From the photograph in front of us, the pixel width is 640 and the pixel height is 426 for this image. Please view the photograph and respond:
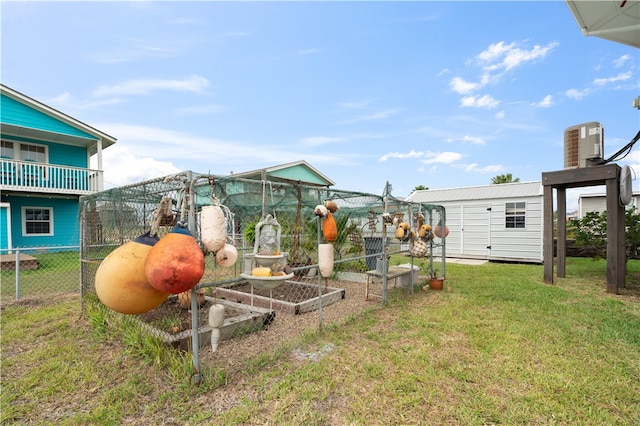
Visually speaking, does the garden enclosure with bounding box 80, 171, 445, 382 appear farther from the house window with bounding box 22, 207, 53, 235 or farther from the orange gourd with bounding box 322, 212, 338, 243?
the house window with bounding box 22, 207, 53, 235

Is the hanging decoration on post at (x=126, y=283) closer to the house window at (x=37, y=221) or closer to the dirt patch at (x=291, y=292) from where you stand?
the dirt patch at (x=291, y=292)

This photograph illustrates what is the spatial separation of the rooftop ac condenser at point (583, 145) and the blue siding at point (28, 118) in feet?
57.3

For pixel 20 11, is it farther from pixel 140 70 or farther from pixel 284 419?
pixel 284 419

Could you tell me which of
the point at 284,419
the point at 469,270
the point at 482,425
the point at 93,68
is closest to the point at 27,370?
the point at 284,419

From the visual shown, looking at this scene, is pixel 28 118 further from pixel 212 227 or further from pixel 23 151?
pixel 212 227

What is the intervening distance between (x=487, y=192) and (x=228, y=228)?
11.6 meters

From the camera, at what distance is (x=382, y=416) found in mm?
2242

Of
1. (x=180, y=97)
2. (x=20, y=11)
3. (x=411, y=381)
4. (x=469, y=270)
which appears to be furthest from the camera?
(x=469, y=270)

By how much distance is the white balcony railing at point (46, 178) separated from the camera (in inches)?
424

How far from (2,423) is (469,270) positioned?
33.1 ft

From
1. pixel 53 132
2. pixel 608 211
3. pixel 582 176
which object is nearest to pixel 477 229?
pixel 582 176

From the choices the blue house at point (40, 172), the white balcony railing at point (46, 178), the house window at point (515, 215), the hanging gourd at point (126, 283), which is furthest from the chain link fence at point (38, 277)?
the house window at point (515, 215)

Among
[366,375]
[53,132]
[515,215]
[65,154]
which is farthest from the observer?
[65,154]

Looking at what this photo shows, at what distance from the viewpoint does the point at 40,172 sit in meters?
11.5
